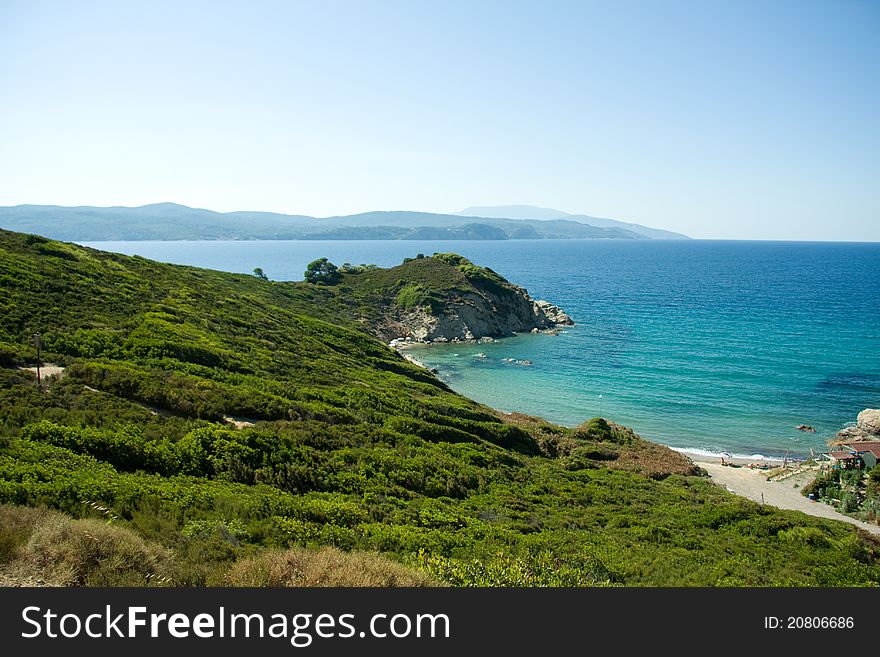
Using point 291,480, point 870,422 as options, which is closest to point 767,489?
point 870,422

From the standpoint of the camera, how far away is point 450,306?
9200 cm

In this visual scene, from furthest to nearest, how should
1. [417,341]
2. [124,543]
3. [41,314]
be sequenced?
[417,341] < [41,314] < [124,543]

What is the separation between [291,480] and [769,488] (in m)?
32.4

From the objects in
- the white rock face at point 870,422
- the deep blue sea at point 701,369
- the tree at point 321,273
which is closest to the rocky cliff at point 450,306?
the tree at point 321,273

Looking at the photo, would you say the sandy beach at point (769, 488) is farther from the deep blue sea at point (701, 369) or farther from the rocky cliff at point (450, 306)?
the rocky cliff at point (450, 306)

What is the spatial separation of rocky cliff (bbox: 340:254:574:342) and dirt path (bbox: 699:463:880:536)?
54411 millimetres

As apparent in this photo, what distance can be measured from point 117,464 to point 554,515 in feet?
51.4

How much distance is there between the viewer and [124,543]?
364 inches

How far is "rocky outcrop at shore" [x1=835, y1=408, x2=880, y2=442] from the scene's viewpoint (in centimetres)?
4309

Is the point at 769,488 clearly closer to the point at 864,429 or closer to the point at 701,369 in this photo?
the point at 864,429

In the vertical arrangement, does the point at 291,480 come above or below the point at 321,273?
below
